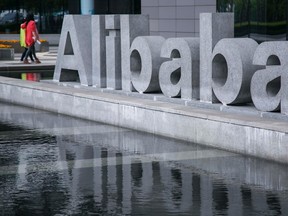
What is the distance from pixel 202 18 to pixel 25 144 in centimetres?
372

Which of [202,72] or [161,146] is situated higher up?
[202,72]

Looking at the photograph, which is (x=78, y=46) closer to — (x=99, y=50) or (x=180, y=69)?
(x=99, y=50)

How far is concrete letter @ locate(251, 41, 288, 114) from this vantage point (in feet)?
43.8

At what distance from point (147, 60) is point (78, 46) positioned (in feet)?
9.81

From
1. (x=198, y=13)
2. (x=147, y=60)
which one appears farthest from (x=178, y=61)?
(x=198, y=13)

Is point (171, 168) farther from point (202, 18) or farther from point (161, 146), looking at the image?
point (202, 18)

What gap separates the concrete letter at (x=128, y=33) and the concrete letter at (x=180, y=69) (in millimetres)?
1373

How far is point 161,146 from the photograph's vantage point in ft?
45.6

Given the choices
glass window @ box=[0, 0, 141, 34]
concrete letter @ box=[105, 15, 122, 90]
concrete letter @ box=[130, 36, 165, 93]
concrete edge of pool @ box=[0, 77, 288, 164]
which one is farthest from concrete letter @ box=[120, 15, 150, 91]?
glass window @ box=[0, 0, 141, 34]

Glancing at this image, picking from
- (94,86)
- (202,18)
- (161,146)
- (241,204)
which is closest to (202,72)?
(202,18)

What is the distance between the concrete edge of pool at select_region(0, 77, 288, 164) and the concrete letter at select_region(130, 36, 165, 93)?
40cm

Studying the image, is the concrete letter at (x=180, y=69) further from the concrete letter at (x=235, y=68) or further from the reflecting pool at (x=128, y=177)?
the reflecting pool at (x=128, y=177)

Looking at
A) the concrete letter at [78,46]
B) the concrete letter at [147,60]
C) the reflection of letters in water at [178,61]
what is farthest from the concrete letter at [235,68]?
the concrete letter at [78,46]

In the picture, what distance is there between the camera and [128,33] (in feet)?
58.7
